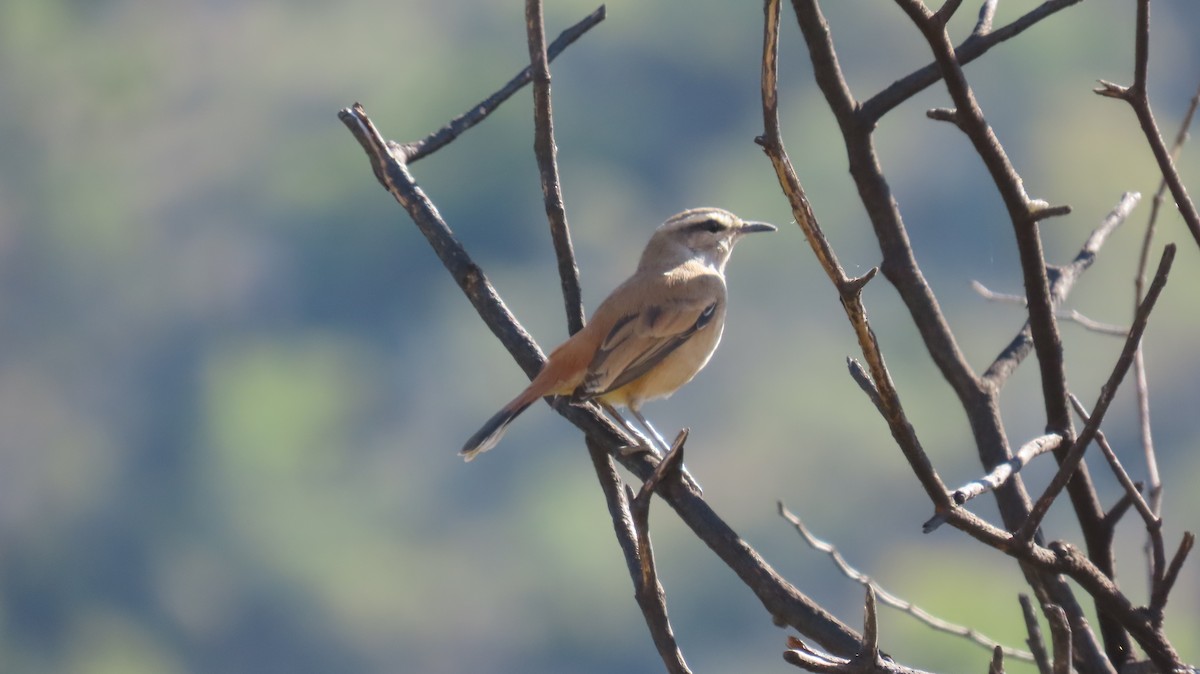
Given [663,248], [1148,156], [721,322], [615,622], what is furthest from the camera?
[615,622]

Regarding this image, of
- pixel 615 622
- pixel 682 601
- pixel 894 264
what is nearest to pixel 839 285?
pixel 894 264

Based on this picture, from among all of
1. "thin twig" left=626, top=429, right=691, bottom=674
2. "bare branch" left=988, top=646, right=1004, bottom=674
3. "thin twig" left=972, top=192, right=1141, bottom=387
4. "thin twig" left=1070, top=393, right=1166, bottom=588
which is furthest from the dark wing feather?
"bare branch" left=988, top=646, right=1004, bottom=674

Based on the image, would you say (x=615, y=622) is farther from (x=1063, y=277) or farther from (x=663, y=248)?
(x=1063, y=277)

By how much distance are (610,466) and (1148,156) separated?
8793mm

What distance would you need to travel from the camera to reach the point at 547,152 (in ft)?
10.7

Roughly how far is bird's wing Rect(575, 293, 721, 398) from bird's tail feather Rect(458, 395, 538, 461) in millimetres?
249

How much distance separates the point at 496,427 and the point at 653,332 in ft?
2.75

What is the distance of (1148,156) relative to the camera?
34.0 feet

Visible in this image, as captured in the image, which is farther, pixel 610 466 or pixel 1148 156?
pixel 1148 156

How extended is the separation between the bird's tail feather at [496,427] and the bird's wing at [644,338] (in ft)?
0.82

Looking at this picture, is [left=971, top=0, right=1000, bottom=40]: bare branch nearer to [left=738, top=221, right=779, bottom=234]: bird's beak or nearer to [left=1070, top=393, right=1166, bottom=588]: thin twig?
[left=1070, top=393, right=1166, bottom=588]: thin twig

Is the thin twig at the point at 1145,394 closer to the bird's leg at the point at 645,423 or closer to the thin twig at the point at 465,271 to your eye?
the thin twig at the point at 465,271

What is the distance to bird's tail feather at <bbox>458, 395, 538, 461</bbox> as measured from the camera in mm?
4492

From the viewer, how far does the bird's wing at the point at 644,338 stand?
14.9 feet
